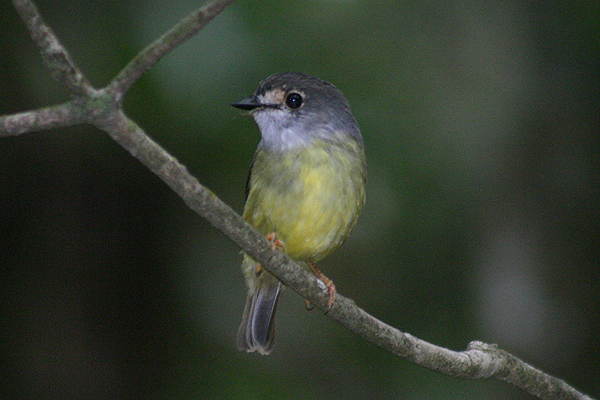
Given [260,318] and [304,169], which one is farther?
[260,318]

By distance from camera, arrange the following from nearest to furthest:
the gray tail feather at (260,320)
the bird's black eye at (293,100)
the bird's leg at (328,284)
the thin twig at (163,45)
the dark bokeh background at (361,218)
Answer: the thin twig at (163,45), the bird's leg at (328,284), the bird's black eye at (293,100), the gray tail feather at (260,320), the dark bokeh background at (361,218)

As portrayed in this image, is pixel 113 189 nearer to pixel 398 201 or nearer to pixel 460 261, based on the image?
pixel 398 201

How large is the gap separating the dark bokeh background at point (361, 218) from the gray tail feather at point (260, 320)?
652 mm

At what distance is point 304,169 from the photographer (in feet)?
12.0

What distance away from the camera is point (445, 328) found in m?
5.52

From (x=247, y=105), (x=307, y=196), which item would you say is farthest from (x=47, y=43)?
(x=247, y=105)

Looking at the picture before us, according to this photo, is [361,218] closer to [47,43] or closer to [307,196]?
[307,196]

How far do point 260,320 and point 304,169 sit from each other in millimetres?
1216

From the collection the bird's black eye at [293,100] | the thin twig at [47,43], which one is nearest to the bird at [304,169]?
the bird's black eye at [293,100]

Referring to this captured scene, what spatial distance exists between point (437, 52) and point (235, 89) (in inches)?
83.8

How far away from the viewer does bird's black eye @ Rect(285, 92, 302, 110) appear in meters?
4.04

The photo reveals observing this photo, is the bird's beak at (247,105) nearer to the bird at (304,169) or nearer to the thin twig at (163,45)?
the bird at (304,169)

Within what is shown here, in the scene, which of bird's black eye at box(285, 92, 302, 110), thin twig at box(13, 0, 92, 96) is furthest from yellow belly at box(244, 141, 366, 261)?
thin twig at box(13, 0, 92, 96)

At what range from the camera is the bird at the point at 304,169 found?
11.9ft
